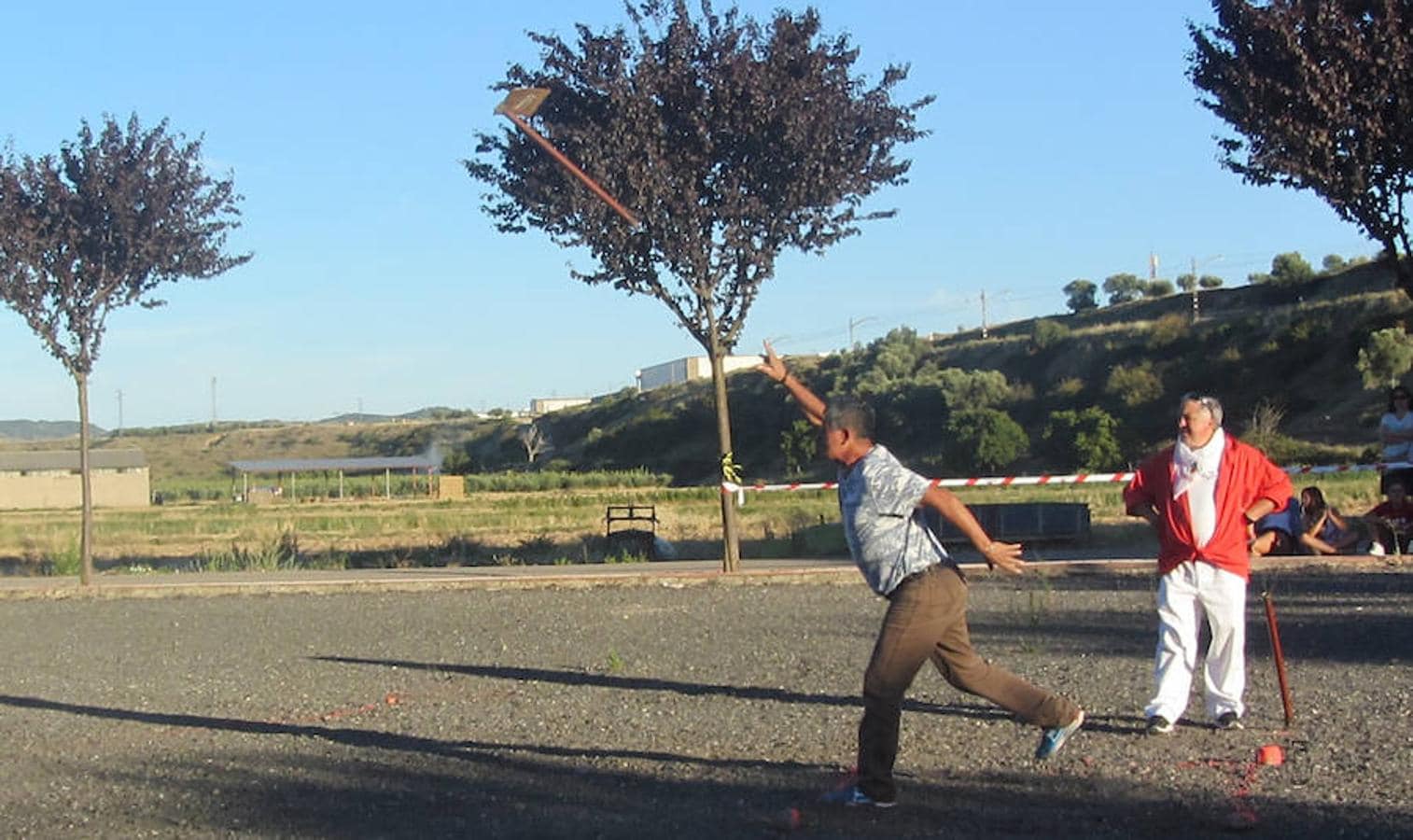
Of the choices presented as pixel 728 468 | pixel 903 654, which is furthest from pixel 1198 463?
pixel 728 468

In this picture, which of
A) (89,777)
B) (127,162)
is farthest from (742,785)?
(127,162)

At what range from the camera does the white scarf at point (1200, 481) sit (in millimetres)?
7988

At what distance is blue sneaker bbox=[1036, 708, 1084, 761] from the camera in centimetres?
727

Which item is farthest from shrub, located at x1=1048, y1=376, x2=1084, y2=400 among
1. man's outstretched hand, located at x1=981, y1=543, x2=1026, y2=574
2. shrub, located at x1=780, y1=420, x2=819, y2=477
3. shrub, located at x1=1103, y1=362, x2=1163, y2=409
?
man's outstretched hand, located at x1=981, y1=543, x2=1026, y2=574

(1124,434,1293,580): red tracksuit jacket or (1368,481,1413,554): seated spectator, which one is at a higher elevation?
(1124,434,1293,580): red tracksuit jacket

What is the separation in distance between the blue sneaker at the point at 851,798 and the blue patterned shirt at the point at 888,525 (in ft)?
2.80

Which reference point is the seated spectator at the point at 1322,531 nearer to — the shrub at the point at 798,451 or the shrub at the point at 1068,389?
the shrub at the point at 798,451

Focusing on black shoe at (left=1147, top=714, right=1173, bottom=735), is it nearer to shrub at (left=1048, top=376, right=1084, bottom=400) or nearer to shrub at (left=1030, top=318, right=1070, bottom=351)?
shrub at (left=1048, top=376, right=1084, bottom=400)

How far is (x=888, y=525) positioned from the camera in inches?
268

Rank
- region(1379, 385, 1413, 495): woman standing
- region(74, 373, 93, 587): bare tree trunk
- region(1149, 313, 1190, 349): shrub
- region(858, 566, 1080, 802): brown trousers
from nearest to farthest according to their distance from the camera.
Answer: region(858, 566, 1080, 802): brown trousers
region(1379, 385, 1413, 495): woman standing
region(74, 373, 93, 587): bare tree trunk
region(1149, 313, 1190, 349): shrub

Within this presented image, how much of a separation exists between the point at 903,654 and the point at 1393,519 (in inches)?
460

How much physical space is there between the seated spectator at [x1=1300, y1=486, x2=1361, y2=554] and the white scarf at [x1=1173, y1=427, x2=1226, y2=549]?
32.3 feet

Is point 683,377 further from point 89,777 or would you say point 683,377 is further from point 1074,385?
point 89,777

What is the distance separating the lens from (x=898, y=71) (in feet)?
63.3
